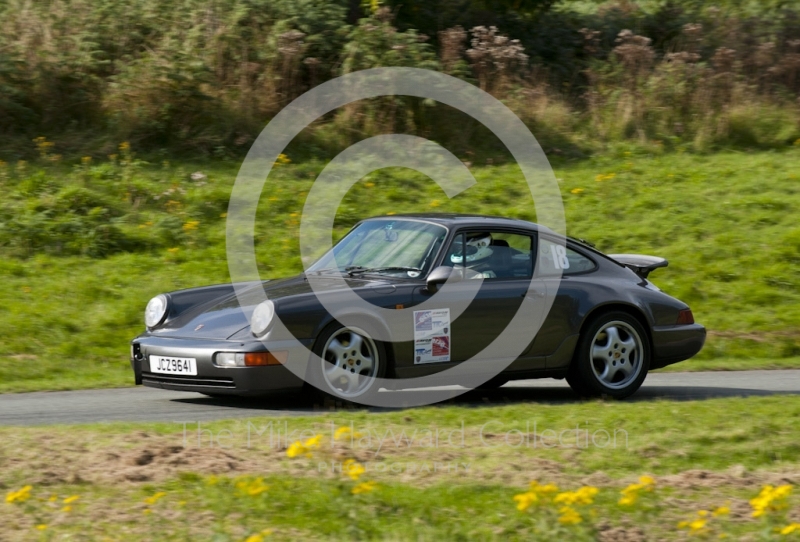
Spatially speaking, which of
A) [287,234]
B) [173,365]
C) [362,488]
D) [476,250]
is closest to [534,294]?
[476,250]

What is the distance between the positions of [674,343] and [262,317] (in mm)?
3599

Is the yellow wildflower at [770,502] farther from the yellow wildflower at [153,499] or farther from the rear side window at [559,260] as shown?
the rear side window at [559,260]

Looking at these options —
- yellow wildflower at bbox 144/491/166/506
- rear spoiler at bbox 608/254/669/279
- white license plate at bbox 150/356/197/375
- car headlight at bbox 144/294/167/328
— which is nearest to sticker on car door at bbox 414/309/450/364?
white license plate at bbox 150/356/197/375

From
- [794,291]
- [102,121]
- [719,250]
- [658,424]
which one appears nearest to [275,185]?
[102,121]

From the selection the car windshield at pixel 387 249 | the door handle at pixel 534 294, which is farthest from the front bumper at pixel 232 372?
the door handle at pixel 534 294

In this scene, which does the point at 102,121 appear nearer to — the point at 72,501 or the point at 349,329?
the point at 349,329

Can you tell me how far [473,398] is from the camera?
8578 mm

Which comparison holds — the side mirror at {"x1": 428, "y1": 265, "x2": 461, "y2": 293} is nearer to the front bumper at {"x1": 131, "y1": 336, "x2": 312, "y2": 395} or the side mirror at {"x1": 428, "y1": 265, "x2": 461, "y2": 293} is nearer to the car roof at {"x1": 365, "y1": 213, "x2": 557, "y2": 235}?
the car roof at {"x1": 365, "y1": 213, "x2": 557, "y2": 235}

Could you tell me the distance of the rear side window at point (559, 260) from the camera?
855cm

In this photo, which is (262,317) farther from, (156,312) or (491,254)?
(491,254)

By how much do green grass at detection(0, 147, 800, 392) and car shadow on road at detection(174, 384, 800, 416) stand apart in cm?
176

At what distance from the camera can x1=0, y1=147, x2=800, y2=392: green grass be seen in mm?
11071

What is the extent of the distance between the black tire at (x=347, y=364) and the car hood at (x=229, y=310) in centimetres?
39

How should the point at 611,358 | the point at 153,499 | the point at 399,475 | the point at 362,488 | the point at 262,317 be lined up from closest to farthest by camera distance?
the point at 362,488, the point at 153,499, the point at 399,475, the point at 262,317, the point at 611,358
